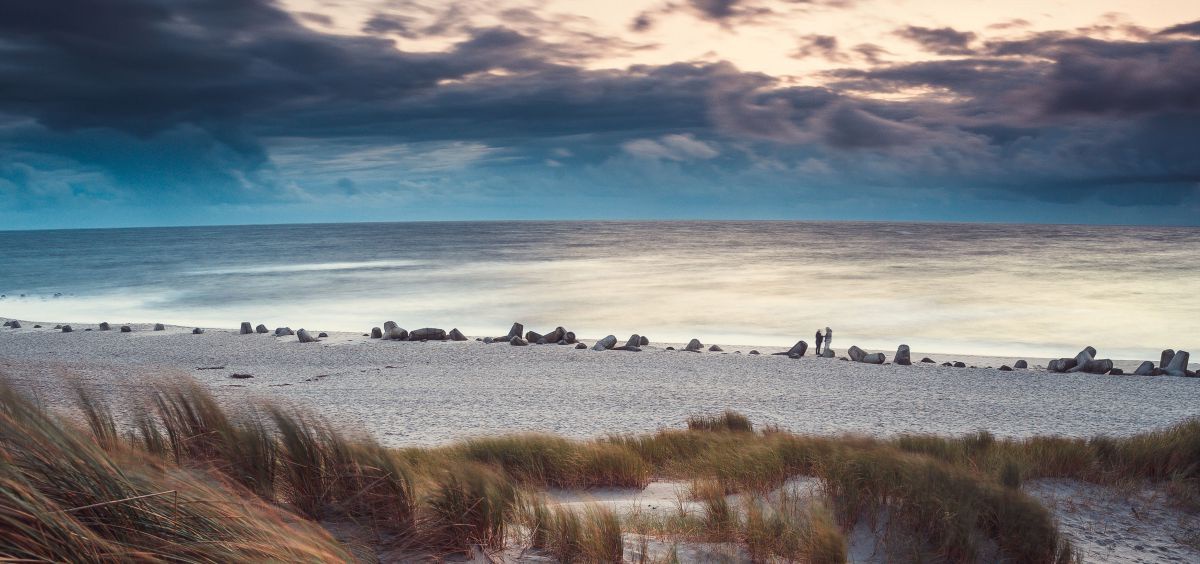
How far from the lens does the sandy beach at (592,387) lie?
10.4m

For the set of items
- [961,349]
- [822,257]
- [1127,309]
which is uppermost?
[822,257]

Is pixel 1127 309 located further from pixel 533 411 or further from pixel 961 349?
pixel 533 411

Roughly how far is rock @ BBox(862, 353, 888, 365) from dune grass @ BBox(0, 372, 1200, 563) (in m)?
10.2

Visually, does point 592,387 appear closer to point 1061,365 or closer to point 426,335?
point 426,335

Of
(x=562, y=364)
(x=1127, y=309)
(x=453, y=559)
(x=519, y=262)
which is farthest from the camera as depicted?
(x=519, y=262)

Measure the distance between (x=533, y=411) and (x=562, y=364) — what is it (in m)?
5.15

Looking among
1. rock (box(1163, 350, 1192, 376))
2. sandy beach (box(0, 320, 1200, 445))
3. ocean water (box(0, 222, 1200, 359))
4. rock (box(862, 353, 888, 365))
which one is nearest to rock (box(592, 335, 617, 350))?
sandy beach (box(0, 320, 1200, 445))

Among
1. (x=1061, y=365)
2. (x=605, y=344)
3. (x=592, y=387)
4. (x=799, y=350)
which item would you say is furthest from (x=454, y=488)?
(x=1061, y=365)

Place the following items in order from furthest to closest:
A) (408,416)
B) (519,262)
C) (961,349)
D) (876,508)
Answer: (519,262) → (961,349) → (408,416) → (876,508)

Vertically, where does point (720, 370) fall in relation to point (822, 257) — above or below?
below

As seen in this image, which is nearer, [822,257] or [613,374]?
[613,374]

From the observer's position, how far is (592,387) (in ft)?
44.1

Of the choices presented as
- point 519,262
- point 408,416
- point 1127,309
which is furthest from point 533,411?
point 519,262

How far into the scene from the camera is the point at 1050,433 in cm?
995
